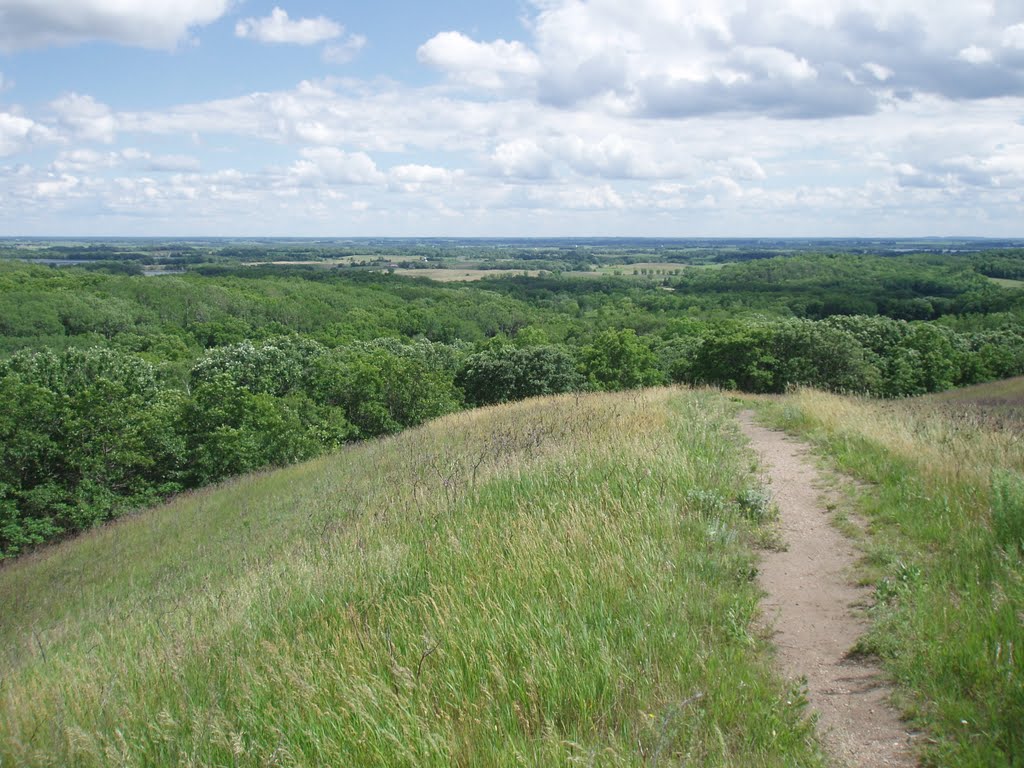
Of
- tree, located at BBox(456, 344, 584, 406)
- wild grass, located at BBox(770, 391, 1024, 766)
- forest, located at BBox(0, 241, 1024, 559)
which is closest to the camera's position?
wild grass, located at BBox(770, 391, 1024, 766)

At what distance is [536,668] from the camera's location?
373cm

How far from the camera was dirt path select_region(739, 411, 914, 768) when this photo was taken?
3.37m

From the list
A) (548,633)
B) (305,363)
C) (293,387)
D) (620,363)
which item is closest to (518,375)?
(620,363)

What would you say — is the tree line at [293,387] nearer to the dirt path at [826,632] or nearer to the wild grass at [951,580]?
the wild grass at [951,580]

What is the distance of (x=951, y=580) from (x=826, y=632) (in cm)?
102

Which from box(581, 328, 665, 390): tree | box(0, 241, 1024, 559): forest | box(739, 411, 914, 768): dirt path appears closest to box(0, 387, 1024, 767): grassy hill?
box(739, 411, 914, 768): dirt path

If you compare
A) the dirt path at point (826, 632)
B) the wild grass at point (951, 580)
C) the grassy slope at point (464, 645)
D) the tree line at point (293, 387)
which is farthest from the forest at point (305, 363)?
the grassy slope at point (464, 645)

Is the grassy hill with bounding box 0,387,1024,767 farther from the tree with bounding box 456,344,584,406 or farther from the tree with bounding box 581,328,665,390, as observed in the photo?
the tree with bounding box 581,328,665,390

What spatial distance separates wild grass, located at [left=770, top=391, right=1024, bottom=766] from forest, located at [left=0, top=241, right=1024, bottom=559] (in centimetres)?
651

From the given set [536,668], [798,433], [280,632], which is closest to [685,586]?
[536,668]

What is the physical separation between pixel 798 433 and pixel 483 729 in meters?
8.83

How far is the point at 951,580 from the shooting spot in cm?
467

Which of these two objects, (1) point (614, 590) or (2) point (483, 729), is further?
(1) point (614, 590)

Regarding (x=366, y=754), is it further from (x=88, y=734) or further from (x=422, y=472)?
(x=422, y=472)
